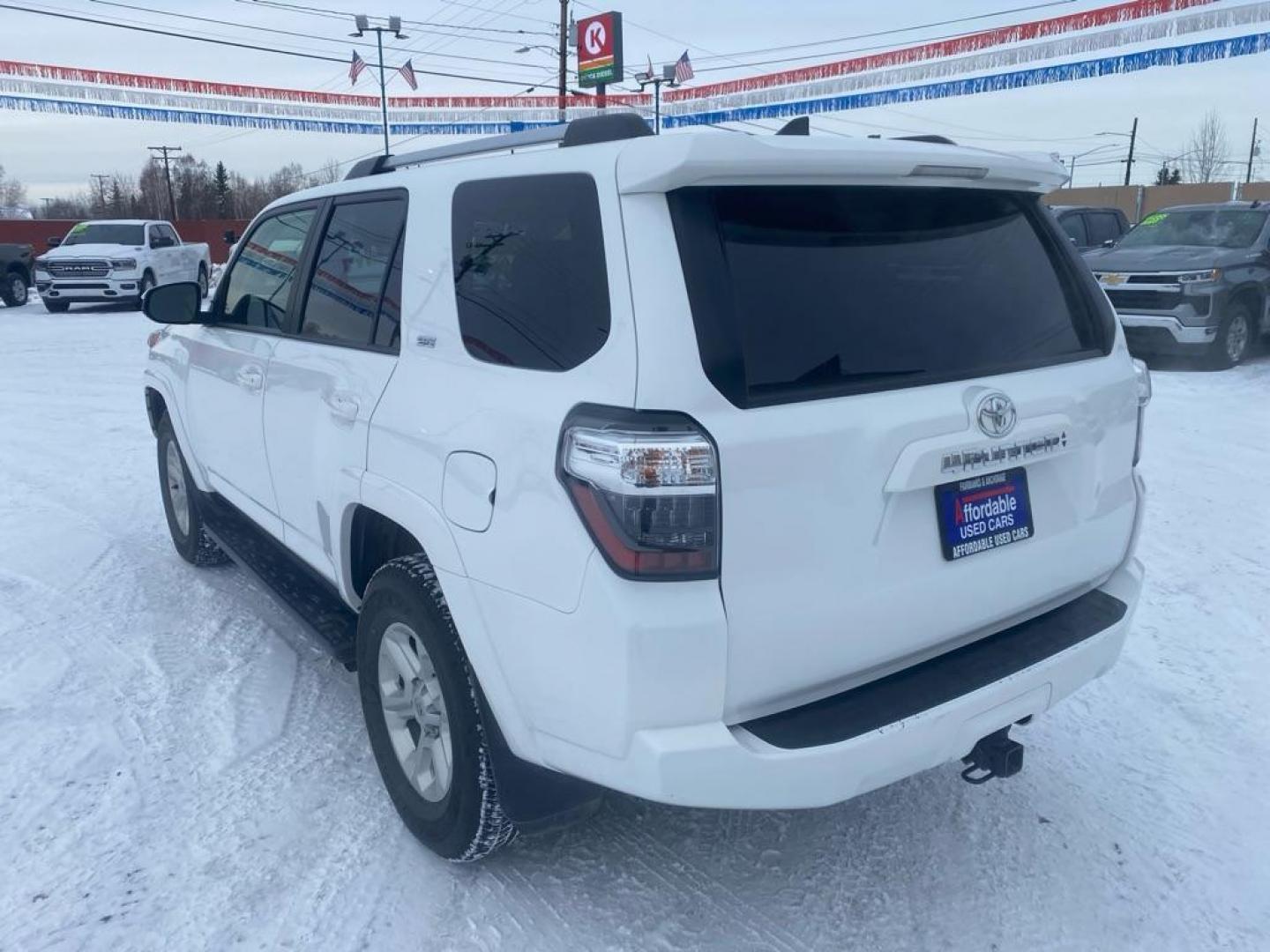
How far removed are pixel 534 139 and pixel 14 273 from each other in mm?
23772

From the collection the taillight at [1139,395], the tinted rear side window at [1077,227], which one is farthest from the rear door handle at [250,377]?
the tinted rear side window at [1077,227]

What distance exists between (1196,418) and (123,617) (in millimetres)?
8381

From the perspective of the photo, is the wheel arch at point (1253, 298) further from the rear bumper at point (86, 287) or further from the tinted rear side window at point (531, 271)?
the rear bumper at point (86, 287)

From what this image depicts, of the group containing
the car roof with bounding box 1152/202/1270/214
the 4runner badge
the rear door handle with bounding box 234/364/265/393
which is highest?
the car roof with bounding box 1152/202/1270/214

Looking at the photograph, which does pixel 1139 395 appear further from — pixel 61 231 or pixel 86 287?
pixel 61 231

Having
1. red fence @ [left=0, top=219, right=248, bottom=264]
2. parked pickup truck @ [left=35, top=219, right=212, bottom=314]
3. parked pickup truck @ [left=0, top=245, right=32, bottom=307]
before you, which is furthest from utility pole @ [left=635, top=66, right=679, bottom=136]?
red fence @ [left=0, top=219, right=248, bottom=264]

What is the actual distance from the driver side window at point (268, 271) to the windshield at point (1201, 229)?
11650 millimetres

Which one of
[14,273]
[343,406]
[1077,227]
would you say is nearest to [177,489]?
[343,406]

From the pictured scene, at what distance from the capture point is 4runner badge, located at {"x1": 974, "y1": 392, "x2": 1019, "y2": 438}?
96.7 inches

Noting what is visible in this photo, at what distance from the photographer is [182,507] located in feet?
17.7

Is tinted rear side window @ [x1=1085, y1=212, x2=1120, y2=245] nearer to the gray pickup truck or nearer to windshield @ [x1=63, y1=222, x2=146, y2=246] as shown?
the gray pickup truck

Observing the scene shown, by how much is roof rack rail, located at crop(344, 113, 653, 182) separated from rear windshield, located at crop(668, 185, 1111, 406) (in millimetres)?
372

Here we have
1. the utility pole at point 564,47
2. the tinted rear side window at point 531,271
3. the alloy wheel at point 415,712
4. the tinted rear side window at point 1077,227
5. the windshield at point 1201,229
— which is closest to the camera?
the tinted rear side window at point 531,271

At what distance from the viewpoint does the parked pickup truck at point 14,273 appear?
72.7 feet
